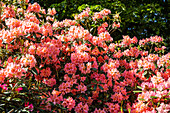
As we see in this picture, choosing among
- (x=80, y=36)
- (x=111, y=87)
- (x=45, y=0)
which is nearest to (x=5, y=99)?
(x=80, y=36)

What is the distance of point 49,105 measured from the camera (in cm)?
248

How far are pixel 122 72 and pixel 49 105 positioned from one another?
155cm

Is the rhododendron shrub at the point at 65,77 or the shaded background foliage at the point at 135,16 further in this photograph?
the shaded background foliage at the point at 135,16

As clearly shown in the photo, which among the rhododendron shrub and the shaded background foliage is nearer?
the rhododendron shrub

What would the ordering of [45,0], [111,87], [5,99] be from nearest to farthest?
[5,99], [111,87], [45,0]

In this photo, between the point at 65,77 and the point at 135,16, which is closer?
the point at 65,77

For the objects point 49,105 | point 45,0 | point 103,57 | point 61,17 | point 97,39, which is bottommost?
point 49,105

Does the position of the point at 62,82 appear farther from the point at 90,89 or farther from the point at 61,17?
the point at 61,17

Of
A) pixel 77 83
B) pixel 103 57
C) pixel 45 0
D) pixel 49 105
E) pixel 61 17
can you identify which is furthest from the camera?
pixel 45 0

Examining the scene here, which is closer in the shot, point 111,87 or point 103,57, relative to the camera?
point 111,87

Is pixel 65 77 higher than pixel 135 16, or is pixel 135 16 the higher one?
pixel 135 16

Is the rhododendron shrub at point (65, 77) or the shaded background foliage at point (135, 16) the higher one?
the shaded background foliage at point (135, 16)

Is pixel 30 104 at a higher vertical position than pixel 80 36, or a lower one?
→ lower

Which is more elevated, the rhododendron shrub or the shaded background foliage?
the shaded background foliage
